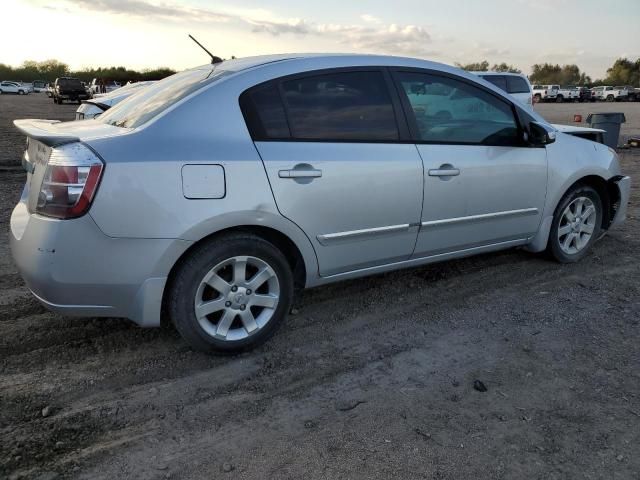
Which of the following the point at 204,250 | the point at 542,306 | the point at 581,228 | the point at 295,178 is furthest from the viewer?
the point at 581,228

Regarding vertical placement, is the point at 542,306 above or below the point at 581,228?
below

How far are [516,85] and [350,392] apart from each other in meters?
12.3

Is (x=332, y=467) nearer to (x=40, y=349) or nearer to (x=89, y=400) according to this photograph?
(x=89, y=400)

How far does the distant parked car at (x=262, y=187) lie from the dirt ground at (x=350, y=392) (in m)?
0.32

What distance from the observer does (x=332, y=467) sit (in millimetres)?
2324

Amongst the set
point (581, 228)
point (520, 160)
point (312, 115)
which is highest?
point (312, 115)

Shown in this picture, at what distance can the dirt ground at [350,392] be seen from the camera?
236 centimetres


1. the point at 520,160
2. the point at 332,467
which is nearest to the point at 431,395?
the point at 332,467

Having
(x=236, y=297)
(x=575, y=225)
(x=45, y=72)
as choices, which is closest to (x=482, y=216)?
(x=575, y=225)

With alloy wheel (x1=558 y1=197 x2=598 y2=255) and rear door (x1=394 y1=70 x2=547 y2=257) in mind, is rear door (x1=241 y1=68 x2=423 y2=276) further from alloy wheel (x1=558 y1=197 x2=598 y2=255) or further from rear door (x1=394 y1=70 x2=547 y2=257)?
alloy wheel (x1=558 y1=197 x2=598 y2=255)

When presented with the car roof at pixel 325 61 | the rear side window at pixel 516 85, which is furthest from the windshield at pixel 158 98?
the rear side window at pixel 516 85

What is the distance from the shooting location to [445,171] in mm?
3771

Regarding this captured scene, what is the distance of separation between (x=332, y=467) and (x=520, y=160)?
286 cm

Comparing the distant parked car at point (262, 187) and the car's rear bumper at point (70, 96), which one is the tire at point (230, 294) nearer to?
the distant parked car at point (262, 187)
